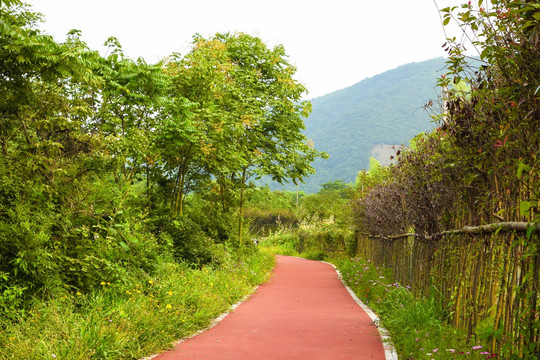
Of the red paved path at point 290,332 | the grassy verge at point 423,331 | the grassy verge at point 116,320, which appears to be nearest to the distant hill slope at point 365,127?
the red paved path at point 290,332

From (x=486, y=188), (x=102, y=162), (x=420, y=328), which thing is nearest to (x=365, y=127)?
(x=102, y=162)

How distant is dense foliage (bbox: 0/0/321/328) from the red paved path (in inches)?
84.8

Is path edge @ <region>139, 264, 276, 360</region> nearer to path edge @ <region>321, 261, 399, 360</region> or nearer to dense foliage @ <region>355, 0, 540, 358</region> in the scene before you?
path edge @ <region>321, 261, 399, 360</region>

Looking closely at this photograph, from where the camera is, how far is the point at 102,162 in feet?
31.6

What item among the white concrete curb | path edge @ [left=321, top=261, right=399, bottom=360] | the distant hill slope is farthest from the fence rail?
the distant hill slope

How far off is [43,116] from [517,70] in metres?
8.22

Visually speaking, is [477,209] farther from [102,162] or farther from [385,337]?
[102,162]

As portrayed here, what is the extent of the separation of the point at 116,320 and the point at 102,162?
3381mm

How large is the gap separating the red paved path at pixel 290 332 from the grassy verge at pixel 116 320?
1.27 ft

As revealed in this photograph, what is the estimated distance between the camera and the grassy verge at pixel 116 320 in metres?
6.27

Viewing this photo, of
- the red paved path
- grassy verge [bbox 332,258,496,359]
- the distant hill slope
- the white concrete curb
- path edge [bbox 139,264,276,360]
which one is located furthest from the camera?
the distant hill slope

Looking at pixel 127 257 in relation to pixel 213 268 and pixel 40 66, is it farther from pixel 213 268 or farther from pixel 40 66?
pixel 213 268

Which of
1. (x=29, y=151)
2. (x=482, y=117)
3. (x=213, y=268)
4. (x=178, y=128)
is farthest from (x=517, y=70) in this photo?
(x=213, y=268)

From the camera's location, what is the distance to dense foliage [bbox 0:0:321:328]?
7.54 meters
